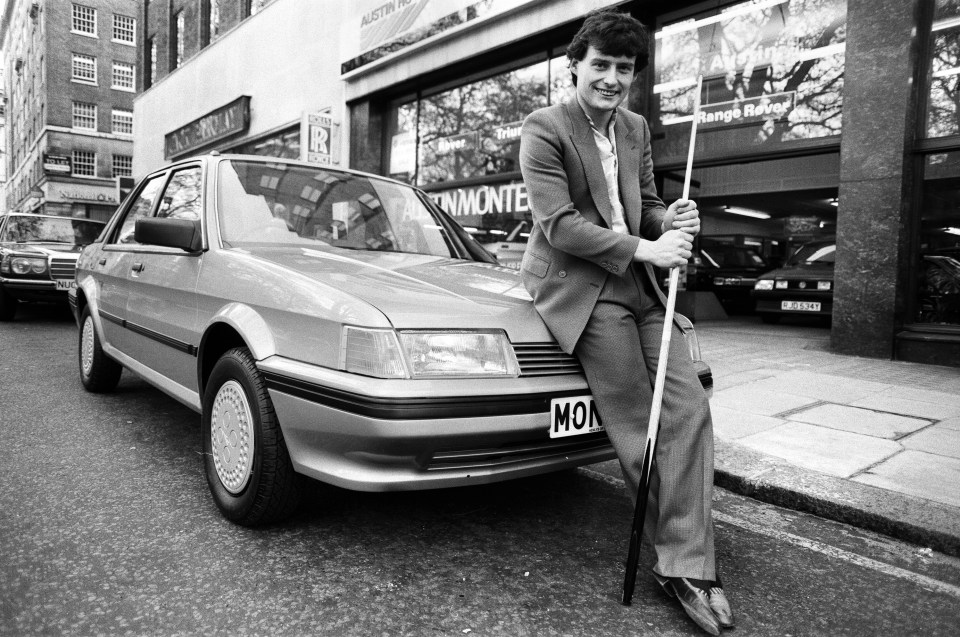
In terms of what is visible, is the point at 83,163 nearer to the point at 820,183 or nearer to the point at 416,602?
the point at 820,183

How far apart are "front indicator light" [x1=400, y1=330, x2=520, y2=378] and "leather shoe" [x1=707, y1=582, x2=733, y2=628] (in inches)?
34.9

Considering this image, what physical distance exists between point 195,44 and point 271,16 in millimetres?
6226

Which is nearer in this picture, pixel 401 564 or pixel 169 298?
pixel 401 564

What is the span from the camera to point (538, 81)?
11.0m

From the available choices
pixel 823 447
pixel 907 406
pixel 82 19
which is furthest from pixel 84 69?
pixel 823 447

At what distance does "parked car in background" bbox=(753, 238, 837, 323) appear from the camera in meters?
10.6

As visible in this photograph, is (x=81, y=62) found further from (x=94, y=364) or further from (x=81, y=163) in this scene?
(x=94, y=364)

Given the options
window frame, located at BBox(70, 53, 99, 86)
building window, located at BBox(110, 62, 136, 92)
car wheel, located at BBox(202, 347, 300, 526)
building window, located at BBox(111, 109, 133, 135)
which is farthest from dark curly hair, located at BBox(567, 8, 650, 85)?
window frame, located at BBox(70, 53, 99, 86)

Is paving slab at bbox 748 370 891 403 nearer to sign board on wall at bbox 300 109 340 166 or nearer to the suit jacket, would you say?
the suit jacket

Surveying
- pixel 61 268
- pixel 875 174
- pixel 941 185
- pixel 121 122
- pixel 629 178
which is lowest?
pixel 61 268

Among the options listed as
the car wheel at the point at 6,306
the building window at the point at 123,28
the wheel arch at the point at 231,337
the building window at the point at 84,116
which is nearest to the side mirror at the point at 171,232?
the wheel arch at the point at 231,337

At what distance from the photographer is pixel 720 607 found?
6.61 ft

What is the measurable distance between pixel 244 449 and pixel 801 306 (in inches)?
400

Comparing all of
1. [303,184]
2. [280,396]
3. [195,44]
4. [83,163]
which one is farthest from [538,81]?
[83,163]
